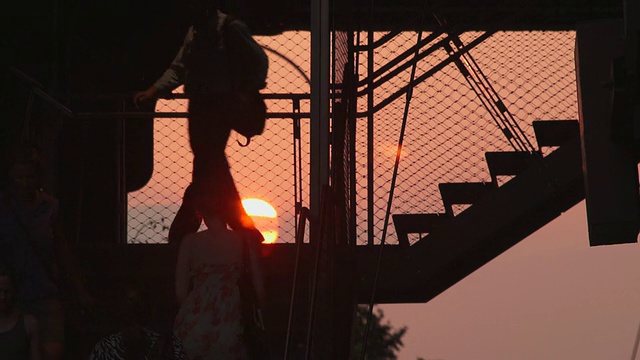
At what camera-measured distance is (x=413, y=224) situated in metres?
9.41

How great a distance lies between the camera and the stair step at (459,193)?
31.1 feet

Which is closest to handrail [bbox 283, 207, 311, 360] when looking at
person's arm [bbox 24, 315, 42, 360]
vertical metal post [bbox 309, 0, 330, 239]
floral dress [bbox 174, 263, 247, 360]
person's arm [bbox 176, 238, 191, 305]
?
vertical metal post [bbox 309, 0, 330, 239]

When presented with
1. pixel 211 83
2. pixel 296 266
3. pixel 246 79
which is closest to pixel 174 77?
pixel 211 83

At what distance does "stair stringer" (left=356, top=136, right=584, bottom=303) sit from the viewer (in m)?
9.16

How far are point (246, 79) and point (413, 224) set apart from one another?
2.47 m

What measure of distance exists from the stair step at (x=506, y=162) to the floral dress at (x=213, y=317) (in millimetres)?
3728

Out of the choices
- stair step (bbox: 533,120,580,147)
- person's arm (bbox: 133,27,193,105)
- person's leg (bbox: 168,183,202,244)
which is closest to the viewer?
person's leg (bbox: 168,183,202,244)

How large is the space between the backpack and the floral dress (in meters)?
1.26

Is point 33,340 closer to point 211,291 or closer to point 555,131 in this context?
point 211,291

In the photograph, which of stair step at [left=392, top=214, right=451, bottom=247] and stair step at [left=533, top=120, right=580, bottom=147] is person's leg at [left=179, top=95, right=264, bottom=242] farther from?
stair step at [left=533, top=120, right=580, bottom=147]

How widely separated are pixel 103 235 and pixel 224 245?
4.44 meters

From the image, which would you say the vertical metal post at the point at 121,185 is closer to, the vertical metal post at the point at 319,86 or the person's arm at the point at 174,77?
the person's arm at the point at 174,77

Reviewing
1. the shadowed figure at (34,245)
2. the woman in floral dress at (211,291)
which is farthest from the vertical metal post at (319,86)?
the shadowed figure at (34,245)

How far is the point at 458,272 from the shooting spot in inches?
381
